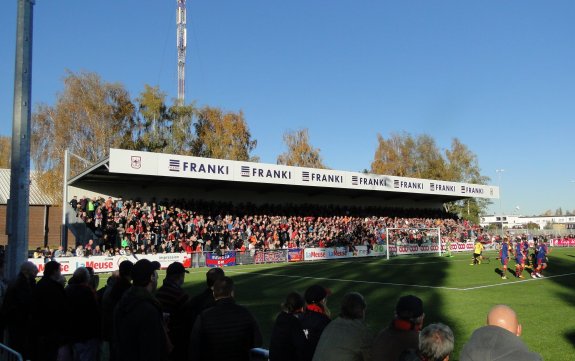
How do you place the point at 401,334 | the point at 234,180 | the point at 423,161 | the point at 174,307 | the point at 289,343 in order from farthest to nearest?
1. the point at 423,161
2. the point at 234,180
3. the point at 174,307
4. the point at 289,343
5. the point at 401,334

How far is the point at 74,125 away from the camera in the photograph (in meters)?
46.4

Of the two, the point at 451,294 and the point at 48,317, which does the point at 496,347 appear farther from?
the point at 451,294

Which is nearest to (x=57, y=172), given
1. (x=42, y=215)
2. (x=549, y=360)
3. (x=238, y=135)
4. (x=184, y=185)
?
(x=42, y=215)

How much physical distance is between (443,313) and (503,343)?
10.1 meters

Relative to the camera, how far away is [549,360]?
841 cm

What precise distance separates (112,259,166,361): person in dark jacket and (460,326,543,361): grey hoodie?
270 cm

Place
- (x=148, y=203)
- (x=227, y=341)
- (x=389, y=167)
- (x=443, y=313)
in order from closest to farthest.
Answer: (x=227, y=341) < (x=443, y=313) < (x=148, y=203) < (x=389, y=167)

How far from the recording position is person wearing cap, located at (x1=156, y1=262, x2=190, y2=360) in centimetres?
594

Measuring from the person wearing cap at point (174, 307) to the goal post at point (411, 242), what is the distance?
116 feet

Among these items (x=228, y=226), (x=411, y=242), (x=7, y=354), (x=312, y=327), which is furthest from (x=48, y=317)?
(x=411, y=242)

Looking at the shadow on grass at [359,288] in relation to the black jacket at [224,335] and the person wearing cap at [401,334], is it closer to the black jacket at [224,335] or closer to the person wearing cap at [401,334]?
the black jacket at [224,335]

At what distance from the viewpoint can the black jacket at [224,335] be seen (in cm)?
455

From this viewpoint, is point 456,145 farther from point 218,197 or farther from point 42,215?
point 42,215

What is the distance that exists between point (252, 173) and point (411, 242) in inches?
653
